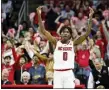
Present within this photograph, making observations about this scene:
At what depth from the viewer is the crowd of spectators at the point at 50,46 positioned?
1664 centimetres

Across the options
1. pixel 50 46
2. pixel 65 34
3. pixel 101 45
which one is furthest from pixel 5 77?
pixel 101 45

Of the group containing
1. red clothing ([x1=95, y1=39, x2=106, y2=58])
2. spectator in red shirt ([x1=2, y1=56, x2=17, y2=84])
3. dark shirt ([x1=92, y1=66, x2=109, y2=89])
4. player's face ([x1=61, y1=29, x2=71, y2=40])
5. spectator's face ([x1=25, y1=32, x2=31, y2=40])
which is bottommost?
dark shirt ([x1=92, y1=66, x2=109, y2=89])

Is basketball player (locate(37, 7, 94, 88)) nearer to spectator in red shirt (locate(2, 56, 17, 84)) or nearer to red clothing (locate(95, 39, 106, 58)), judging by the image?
spectator in red shirt (locate(2, 56, 17, 84))

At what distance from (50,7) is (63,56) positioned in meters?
9.73

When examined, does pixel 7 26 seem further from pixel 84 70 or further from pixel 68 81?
pixel 68 81

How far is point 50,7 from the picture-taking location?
23.6 metres

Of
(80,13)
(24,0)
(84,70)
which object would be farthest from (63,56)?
(24,0)

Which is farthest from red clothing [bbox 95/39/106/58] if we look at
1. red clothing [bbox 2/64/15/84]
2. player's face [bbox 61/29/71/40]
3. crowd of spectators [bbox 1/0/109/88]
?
player's face [bbox 61/29/71/40]

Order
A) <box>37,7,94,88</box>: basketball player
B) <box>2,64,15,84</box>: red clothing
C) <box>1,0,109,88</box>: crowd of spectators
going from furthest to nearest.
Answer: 1. <box>2,64,15,84</box>: red clothing
2. <box>1,0,109,88</box>: crowd of spectators
3. <box>37,7,94,88</box>: basketball player

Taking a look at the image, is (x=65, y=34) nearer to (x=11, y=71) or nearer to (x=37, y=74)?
(x=37, y=74)

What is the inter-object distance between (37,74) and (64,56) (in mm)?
2833

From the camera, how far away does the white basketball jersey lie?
14016mm

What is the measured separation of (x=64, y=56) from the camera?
14.1 metres

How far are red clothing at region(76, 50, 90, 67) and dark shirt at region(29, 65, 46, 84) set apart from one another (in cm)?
148
